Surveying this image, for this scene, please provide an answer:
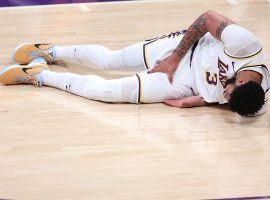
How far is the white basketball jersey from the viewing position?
15.0 feet

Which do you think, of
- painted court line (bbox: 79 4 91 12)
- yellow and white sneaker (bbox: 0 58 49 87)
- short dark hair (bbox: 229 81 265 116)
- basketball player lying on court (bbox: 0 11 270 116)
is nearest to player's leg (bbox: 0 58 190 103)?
basketball player lying on court (bbox: 0 11 270 116)

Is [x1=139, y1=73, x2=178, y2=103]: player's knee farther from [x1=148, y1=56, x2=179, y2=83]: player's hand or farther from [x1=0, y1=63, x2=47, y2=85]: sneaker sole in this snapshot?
[x1=0, y1=63, x2=47, y2=85]: sneaker sole

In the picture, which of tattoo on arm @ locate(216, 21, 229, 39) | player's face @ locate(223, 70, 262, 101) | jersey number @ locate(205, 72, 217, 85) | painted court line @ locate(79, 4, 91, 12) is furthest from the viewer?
painted court line @ locate(79, 4, 91, 12)

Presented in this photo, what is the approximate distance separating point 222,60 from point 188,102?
0.41 m

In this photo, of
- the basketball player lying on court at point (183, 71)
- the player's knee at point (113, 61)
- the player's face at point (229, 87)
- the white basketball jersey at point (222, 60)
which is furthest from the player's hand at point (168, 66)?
the player's face at point (229, 87)

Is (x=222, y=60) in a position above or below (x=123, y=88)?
above

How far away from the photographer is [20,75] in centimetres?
533

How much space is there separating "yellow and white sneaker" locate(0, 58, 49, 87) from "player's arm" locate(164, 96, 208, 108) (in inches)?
41.1

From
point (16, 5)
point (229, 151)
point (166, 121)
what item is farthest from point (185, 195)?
point (16, 5)

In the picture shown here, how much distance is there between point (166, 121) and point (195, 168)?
0.68m

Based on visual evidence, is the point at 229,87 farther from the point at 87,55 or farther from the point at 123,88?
the point at 87,55

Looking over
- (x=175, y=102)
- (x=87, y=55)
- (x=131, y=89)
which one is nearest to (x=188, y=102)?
(x=175, y=102)

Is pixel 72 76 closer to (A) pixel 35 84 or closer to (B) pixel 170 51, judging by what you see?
(A) pixel 35 84

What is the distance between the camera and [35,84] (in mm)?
5352
